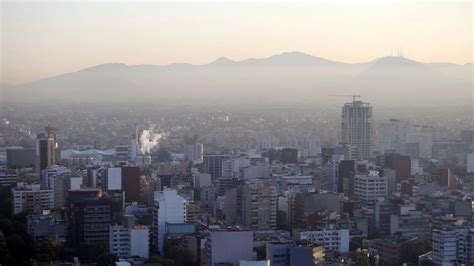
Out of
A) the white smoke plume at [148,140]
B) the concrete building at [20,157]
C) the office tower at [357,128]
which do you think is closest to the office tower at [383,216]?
the concrete building at [20,157]

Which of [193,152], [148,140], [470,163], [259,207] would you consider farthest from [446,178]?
[148,140]

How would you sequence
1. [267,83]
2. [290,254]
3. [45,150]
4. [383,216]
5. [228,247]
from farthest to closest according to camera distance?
[267,83] → [45,150] → [383,216] → [228,247] → [290,254]

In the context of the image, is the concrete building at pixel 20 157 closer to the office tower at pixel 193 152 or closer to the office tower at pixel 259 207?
the office tower at pixel 193 152

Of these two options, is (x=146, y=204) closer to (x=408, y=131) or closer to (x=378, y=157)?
(x=378, y=157)

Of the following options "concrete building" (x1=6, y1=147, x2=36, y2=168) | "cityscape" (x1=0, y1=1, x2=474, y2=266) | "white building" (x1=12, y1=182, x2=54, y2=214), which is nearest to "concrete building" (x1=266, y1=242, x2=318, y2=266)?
"cityscape" (x1=0, y1=1, x2=474, y2=266)

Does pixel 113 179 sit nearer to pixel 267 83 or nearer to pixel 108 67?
pixel 108 67

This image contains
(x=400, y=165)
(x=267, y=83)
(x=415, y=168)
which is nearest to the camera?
(x=400, y=165)
